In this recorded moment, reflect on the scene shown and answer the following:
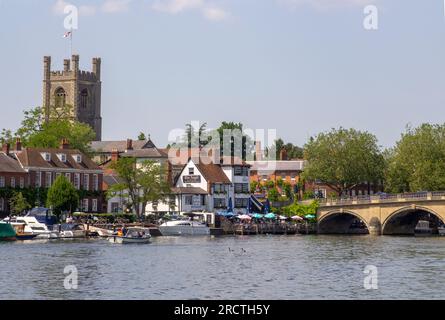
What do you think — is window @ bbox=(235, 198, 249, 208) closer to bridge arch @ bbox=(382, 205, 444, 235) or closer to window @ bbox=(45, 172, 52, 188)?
bridge arch @ bbox=(382, 205, 444, 235)

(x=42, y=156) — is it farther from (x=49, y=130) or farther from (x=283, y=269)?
(x=283, y=269)

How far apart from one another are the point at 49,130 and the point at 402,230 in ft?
202

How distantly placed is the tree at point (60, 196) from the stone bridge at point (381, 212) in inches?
1734

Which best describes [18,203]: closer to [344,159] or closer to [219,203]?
[219,203]

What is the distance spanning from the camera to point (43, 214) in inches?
5207

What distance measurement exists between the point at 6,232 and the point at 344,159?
8465 cm

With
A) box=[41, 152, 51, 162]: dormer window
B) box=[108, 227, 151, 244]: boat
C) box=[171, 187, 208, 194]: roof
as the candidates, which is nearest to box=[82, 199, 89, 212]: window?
box=[41, 152, 51, 162]: dormer window

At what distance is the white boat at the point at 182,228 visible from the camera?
5502 inches

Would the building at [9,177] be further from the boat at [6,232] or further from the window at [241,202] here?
the window at [241,202]

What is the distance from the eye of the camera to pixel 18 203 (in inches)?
5418

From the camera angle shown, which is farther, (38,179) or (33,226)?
(38,179)

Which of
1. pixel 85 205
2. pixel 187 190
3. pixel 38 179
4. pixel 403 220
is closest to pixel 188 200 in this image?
pixel 187 190
